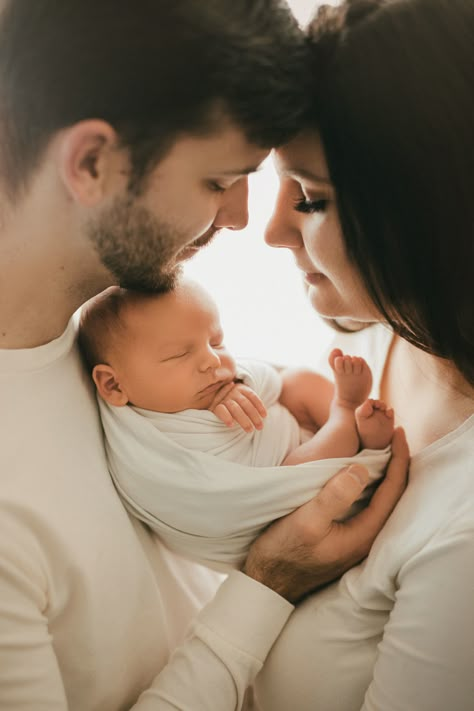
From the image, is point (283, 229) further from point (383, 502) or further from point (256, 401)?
point (383, 502)

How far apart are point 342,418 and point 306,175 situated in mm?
491

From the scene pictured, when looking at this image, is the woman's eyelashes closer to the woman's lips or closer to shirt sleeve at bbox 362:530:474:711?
the woman's lips

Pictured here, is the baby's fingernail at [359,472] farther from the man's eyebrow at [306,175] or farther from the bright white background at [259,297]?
the bright white background at [259,297]

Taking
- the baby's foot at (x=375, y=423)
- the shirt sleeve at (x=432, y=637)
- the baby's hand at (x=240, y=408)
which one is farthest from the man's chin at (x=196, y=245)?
the shirt sleeve at (x=432, y=637)

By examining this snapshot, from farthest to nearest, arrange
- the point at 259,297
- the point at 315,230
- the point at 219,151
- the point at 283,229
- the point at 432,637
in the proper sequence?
the point at 259,297 < the point at 283,229 < the point at 315,230 < the point at 219,151 < the point at 432,637

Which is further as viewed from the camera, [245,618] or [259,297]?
[259,297]

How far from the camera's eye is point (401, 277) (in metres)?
0.96

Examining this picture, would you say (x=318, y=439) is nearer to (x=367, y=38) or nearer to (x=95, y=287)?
(x=95, y=287)

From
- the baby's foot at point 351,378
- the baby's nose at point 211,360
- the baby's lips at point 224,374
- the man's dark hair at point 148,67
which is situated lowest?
the baby's foot at point 351,378

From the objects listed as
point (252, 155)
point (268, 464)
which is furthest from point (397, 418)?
point (252, 155)

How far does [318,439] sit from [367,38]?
2.34 ft

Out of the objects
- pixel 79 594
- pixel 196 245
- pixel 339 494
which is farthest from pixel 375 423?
pixel 79 594

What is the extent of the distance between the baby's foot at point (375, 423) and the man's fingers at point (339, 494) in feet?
0.37

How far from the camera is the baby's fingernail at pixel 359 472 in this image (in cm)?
Answer: 104
